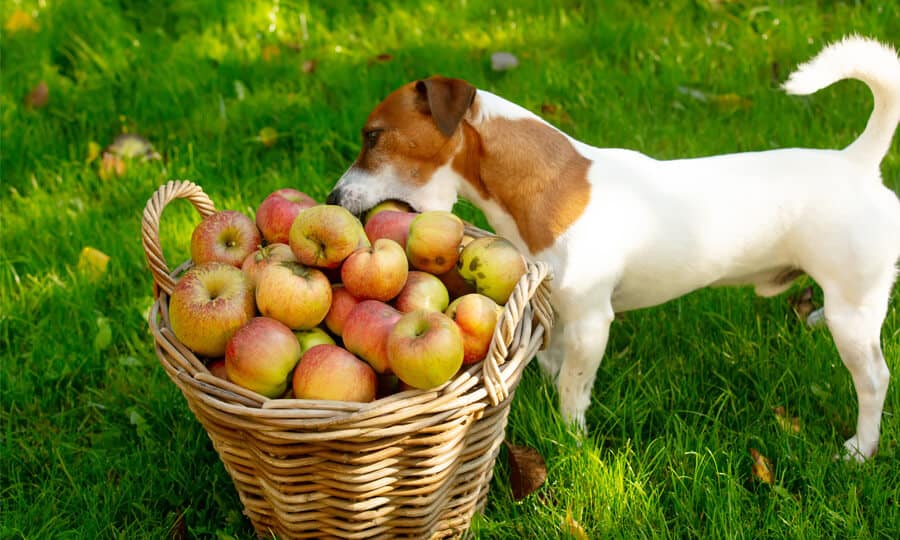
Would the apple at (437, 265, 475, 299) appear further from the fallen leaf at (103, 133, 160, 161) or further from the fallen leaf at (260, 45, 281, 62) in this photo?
the fallen leaf at (260, 45, 281, 62)

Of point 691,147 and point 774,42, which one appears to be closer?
point 691,147

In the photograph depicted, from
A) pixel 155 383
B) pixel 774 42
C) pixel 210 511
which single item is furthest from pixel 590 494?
pixel 774 42

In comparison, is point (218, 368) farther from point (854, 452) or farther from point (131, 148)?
point (131, 148)

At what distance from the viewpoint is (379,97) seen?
4227 millimetres

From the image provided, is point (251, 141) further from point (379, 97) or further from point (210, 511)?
point (210, 511)

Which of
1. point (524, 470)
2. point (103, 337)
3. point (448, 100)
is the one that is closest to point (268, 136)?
point (103, 337)

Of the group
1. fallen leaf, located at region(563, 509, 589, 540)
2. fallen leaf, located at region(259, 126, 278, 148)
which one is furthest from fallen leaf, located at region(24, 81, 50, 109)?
fallen leaf, located at region(563, 509, 589, 540)

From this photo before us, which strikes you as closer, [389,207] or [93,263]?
[389,207]

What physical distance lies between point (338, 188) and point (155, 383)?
0.86 meters

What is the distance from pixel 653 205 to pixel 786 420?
2.38 feet

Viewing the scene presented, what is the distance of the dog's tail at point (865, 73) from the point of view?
2471 mm

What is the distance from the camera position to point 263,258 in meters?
2.30

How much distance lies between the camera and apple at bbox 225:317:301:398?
201cm

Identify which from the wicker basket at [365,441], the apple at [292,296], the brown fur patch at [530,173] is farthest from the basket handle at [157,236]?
the brown fur patch at [530,173]
